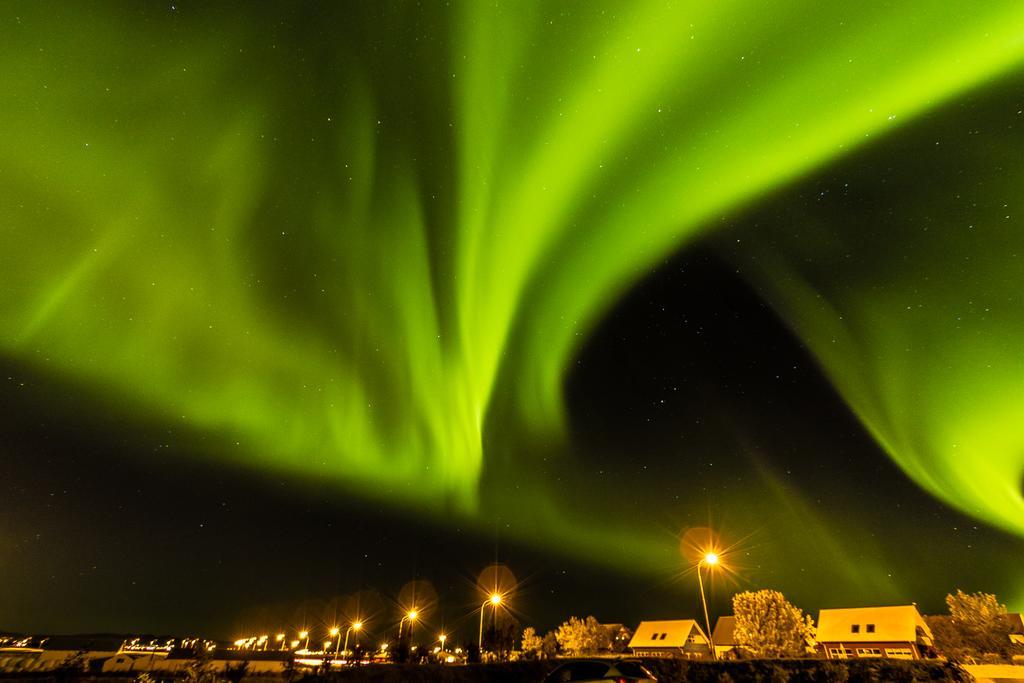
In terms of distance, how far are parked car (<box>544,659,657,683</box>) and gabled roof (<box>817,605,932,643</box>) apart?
64502 mm

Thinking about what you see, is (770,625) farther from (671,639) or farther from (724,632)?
(724,632)

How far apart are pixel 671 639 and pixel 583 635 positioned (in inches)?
1016

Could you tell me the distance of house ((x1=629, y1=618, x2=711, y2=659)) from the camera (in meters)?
82.2

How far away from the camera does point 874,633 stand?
64.6 meters

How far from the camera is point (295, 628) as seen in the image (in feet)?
561

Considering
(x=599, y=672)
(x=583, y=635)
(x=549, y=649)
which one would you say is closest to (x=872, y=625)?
(x=549, y=649)

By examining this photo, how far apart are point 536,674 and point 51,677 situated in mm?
18013

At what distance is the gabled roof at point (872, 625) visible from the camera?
2473 inches

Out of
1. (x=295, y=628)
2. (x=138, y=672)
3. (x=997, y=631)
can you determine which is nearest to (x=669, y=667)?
(x=138, y=672)

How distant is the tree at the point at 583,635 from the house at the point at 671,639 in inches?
657

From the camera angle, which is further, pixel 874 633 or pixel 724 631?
pixel 724 631

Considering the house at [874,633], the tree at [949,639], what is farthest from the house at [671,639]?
the tree at [949,639]

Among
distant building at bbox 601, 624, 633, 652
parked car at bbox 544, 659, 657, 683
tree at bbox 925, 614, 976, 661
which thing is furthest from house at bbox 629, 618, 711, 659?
parked car at bbox 544, 659, 657, 683

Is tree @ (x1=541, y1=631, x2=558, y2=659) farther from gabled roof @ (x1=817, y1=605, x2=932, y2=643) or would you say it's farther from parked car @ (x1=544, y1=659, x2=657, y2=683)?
gabled roof @ (x1=817, y1=605, x2=932, y2=643)
